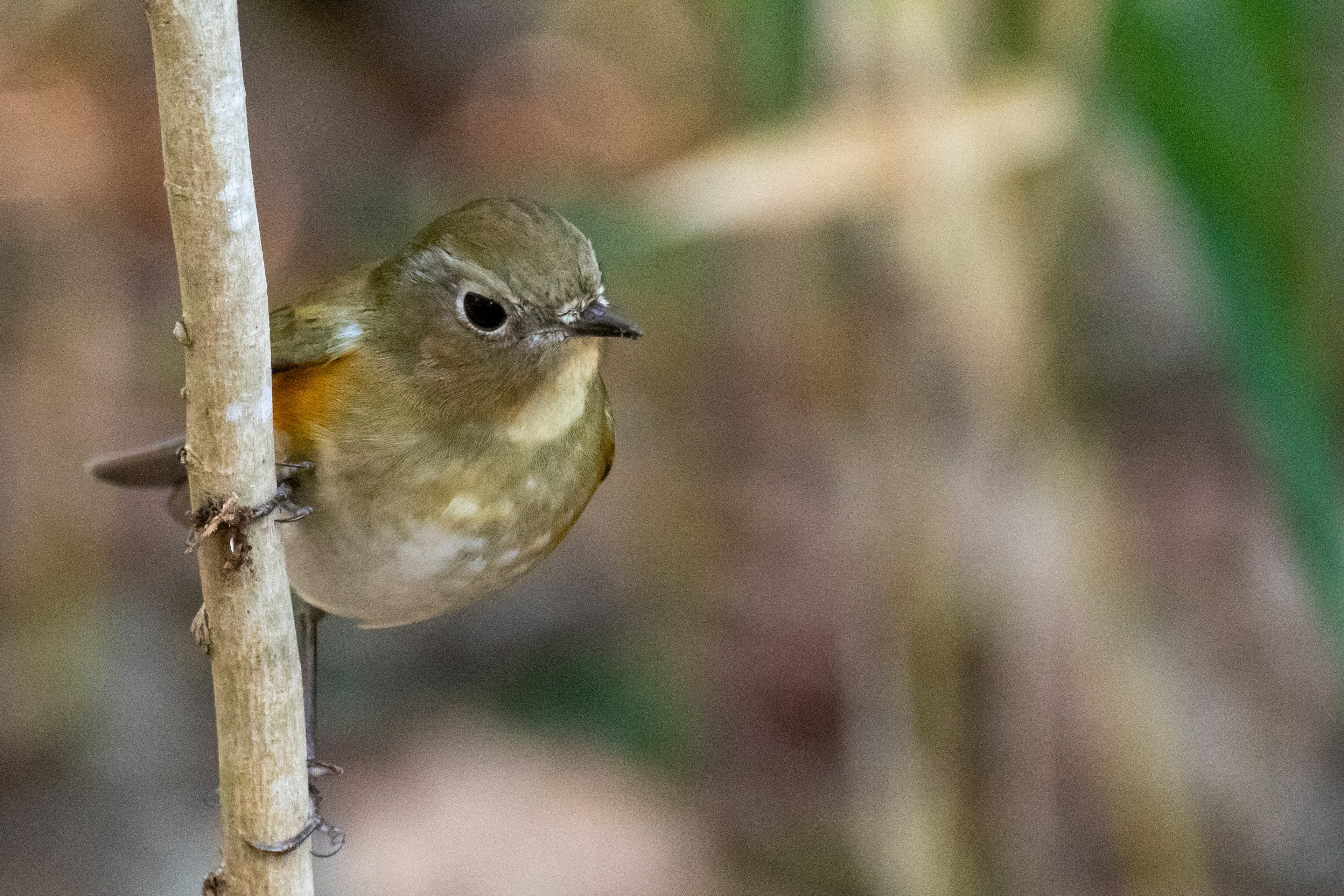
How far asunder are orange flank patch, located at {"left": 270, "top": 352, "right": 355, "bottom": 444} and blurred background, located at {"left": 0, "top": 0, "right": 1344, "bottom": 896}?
0.65 meters

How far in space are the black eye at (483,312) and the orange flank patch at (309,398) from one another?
234 millimetres

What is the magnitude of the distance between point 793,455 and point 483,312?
12.9 ft

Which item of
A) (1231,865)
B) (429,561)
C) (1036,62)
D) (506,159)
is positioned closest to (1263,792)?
(1231,865)

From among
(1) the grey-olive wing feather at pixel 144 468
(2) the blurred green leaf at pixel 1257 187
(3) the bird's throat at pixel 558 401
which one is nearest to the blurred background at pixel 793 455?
(2) the blurred green leaf at pixel 1257 187

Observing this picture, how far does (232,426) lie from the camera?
161 centimetres

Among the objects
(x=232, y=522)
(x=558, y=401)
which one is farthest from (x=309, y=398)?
(x=232, y=522)

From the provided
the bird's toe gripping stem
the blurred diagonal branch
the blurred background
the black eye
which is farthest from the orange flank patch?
the blurred diagonal branch

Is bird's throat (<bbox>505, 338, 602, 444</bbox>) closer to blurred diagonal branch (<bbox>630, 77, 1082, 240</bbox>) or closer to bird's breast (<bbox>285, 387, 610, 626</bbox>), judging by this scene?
bird's breast (<bbox>285, 387, 610, 626</bbox>)

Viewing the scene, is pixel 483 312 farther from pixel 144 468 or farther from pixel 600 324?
pixel 144 468

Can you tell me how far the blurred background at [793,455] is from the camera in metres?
2.71

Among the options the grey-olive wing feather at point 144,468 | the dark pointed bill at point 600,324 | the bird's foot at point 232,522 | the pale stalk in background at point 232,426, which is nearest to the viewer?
the pale stalk in background at point 232,426

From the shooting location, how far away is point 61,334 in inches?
185

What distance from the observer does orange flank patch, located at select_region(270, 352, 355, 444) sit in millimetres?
2264

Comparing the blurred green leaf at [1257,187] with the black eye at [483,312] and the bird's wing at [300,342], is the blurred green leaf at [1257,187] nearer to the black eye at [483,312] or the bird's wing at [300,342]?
the black eye at [483,312]
